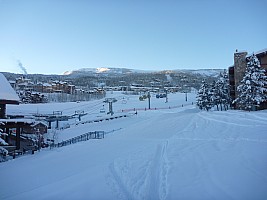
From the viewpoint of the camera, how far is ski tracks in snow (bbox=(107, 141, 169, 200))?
6.88m

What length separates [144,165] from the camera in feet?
32.2

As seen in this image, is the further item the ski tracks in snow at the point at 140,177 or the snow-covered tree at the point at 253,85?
the snow-covered tree at the point at 253,85

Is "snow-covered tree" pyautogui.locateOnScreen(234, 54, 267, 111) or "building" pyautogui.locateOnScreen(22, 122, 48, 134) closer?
"building" pyautogui.locateOnScreen(22, 122, 48, 134)

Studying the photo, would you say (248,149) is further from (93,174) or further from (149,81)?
(149,81)

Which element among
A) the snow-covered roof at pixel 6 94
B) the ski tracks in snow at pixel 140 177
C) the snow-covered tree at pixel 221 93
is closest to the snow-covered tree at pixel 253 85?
the snow-covered tree at pixel 221 93

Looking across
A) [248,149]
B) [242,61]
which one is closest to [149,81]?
[242,61]

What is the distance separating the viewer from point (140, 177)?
828 centimetres

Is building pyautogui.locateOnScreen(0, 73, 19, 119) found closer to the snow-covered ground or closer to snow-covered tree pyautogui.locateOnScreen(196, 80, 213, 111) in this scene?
the snow-covered ground

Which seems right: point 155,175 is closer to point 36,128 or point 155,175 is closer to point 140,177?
point 140,177

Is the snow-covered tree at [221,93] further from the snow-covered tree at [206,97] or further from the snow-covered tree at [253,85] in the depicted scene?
the snow-covered tree at [253,85]

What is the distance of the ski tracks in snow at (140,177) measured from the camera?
6.88 m

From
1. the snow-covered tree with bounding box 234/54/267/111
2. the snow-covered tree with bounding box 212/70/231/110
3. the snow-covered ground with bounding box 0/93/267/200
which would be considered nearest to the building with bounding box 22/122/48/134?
the snow-covered ground with bounding box 0/93/267/200

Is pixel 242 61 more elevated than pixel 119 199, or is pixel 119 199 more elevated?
pixel 242 61

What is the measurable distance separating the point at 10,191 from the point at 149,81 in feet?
621
